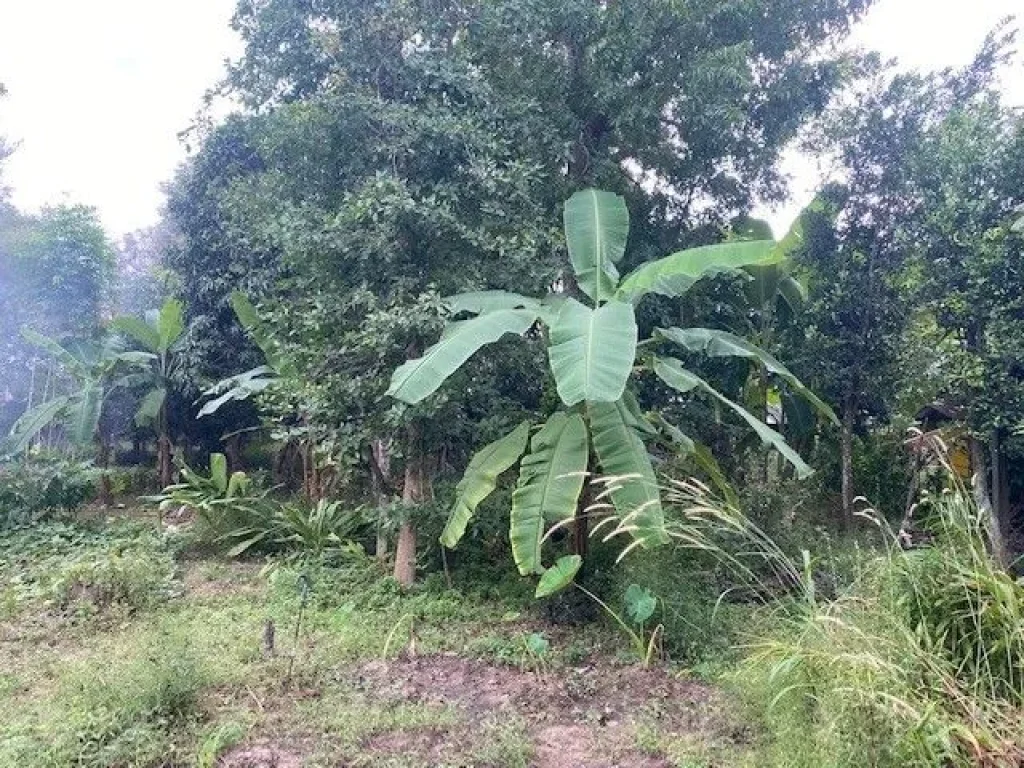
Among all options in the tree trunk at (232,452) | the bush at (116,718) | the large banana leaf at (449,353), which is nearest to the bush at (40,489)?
the tree trunk at (232,452)

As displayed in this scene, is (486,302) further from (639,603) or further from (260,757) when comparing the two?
(260,757)

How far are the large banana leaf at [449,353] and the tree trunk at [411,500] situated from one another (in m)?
1.21

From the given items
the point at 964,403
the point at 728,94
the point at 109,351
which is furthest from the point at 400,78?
the point at 109,351

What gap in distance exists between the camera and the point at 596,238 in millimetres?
4457

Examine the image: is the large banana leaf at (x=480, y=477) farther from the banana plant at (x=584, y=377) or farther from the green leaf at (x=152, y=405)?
the green leaf at (x=152, y=405)

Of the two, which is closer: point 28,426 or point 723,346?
point 723,346

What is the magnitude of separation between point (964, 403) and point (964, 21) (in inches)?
122

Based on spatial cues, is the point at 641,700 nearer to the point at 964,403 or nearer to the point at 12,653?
the point at 12,653

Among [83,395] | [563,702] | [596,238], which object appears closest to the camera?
[563,702]

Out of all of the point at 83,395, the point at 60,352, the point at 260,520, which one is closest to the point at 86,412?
the point at 83,395

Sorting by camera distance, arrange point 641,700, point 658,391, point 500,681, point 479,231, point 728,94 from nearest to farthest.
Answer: point 641,700 → point 500,681 → point 479,231 → point 728,94 → point 658,391

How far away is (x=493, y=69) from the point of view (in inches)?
227

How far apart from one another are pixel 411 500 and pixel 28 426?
527 centimetres

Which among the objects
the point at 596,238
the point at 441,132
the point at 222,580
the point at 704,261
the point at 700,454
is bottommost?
the point at 222,580
